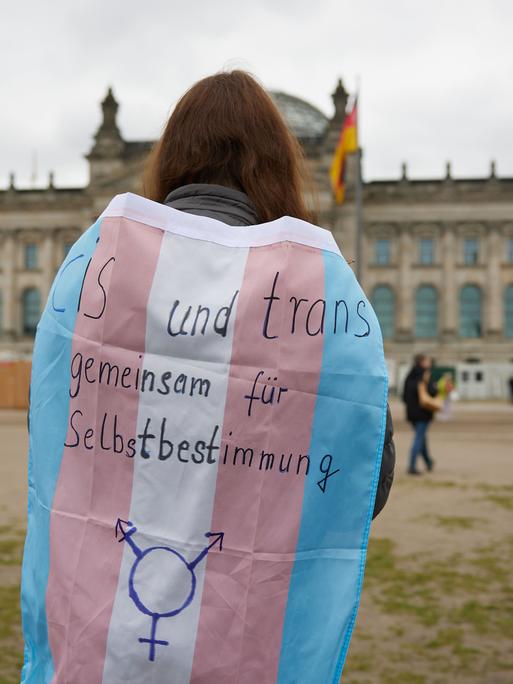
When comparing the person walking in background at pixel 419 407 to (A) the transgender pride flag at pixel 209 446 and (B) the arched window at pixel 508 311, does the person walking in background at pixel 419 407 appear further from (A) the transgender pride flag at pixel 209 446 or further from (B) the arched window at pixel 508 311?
(B) the arched window at pixel 508 311

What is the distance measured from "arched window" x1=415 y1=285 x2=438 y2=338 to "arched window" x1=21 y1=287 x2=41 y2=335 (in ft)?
93.0

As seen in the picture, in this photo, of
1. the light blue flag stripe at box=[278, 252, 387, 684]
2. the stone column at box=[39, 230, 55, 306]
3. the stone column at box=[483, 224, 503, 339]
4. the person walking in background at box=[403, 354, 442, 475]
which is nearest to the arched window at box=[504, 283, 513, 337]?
the stone column at box=[483, 224, 503, 339]

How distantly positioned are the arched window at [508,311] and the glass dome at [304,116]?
1797 centimetres

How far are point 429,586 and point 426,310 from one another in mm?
53546

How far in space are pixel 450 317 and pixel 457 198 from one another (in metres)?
8.32

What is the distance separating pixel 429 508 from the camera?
952 cm

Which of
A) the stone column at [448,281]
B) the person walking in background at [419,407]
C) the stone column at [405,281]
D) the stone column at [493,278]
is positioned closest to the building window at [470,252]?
the stone column at [448,281]

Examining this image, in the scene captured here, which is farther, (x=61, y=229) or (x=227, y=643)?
(x=61, y=229)

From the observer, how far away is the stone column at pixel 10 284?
62469 millimetres

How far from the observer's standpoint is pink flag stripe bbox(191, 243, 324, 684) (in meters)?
1.90

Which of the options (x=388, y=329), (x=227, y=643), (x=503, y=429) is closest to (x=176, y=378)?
(x=227, y=643)

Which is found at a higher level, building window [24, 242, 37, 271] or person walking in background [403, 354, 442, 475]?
building window [24, 242, 37, 271]

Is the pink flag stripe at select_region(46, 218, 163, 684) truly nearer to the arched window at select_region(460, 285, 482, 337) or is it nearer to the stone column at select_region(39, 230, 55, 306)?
the arched window at select_region(460, 285, 482, 337)

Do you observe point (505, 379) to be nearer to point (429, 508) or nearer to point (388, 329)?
point (388, 329)
